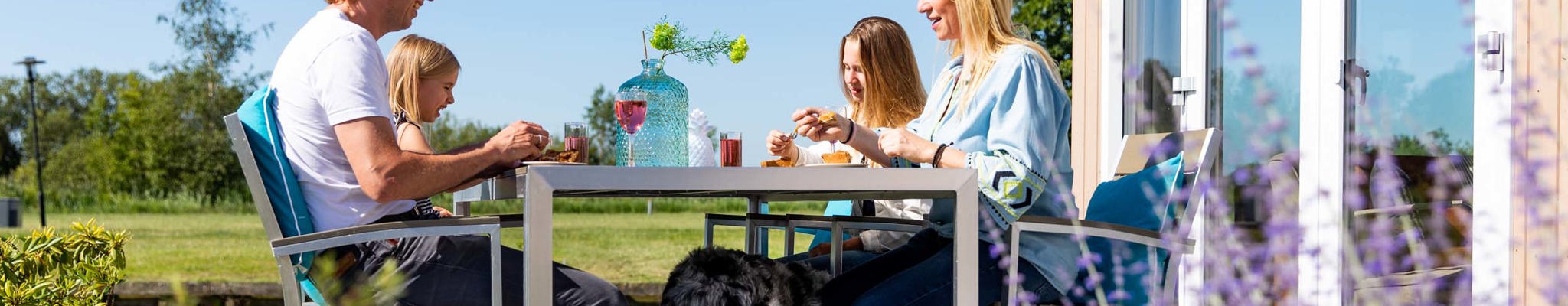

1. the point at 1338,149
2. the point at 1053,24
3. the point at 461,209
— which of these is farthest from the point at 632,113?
the point at 1053,24

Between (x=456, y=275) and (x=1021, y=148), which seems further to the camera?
(x=1021, y=148)

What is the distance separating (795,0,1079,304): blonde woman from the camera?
7.01 ft

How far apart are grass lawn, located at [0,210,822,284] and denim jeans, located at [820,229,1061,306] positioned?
9.50 meters

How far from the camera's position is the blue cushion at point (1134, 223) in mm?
2145

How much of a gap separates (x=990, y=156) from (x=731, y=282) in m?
0.52

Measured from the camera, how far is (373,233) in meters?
1.87

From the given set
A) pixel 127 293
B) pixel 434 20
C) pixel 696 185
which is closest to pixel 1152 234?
pixel 696 185

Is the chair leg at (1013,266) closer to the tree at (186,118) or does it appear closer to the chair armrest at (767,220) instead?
the chair armrest at (767,220)

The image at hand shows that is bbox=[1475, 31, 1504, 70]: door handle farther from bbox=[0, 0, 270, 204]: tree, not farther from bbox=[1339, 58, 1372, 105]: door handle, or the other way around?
bbox=[0, 0, 270, 204]: tree

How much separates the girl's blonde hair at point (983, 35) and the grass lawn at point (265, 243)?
9.45 metres

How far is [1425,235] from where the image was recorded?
116 inches

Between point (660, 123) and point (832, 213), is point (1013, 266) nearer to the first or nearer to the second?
point (660, 123)

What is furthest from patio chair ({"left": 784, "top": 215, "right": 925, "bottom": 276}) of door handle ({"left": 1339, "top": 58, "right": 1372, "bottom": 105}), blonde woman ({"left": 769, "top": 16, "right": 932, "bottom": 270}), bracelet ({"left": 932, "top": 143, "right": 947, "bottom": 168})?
door handle ({"left": 1339, "top": 58, "right": 1372, "bottom": 105})

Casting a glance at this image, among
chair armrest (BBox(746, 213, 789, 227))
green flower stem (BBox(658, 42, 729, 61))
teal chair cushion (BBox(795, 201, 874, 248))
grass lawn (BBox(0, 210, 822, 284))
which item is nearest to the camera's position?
green flower stem (BBox(658, 42, 729, 61))
